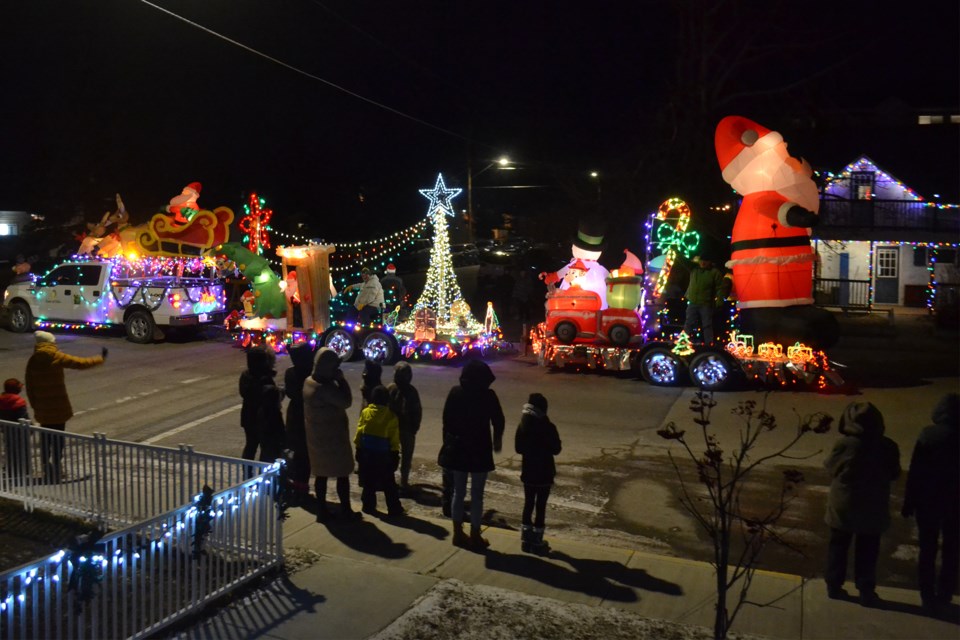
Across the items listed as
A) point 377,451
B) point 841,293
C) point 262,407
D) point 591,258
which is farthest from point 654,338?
point 841,293

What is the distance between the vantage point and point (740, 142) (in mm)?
13883

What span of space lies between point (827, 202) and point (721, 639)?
1090 inches

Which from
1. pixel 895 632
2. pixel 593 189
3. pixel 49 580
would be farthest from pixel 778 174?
pixel 593 189

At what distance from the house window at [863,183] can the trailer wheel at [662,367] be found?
18.9m

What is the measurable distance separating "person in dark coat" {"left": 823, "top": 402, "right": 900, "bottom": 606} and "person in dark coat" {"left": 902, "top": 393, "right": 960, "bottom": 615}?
7.1 inches

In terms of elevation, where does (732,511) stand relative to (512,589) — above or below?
above

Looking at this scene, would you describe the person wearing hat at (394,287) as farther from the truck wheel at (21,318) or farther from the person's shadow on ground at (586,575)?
the person's shadow on ground at (586,575)

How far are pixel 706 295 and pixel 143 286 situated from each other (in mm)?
12426

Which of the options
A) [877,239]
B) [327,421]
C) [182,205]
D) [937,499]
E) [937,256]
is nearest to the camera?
[937,499]

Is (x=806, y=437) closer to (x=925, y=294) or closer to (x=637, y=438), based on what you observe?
(x=637, y=438)

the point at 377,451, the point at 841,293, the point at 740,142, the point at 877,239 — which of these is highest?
the point at 740,142

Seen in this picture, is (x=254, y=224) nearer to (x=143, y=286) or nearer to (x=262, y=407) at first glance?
(x=143, y=286)

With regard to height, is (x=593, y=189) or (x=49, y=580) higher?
(x=593, y=189)

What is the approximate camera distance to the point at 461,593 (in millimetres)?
5855
